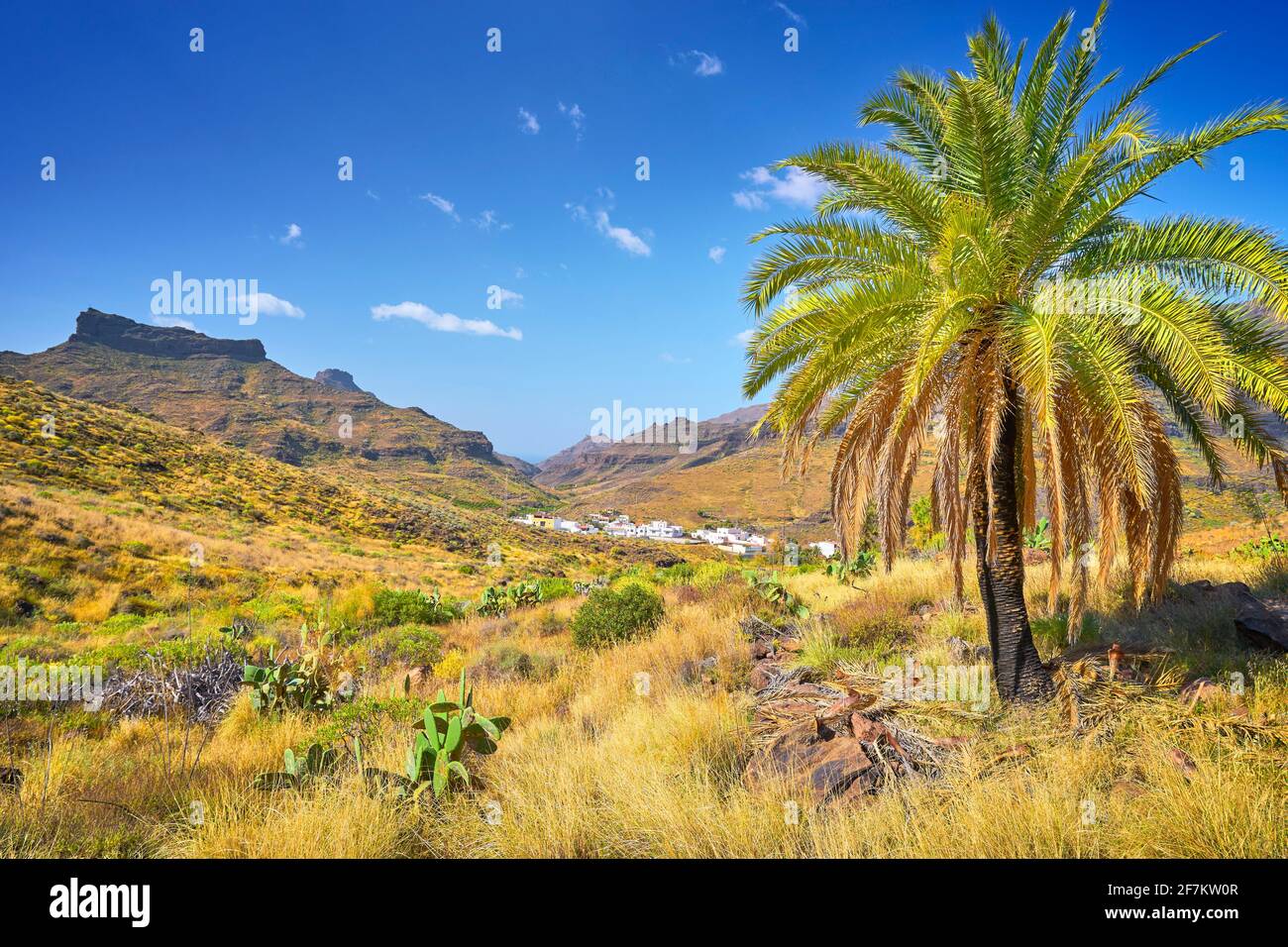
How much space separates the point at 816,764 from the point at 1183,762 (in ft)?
8.22

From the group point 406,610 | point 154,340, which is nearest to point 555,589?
point 406,610

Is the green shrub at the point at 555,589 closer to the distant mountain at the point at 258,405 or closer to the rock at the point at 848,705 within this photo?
the rock at the point at 848,705

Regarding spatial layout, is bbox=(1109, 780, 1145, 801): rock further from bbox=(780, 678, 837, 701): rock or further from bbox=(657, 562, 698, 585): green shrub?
bbox=(657, 562, 698, 585): green shrub

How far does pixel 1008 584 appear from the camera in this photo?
19.6 feet

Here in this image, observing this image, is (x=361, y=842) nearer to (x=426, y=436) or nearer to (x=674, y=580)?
(x=674, y=580)

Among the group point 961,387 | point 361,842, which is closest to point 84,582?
point 361,842

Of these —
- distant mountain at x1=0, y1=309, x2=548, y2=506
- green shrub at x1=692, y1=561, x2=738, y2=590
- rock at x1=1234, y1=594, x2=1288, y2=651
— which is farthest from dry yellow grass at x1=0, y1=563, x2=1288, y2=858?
distant mountain at x1=0, y1=309, x2=548, y2=506

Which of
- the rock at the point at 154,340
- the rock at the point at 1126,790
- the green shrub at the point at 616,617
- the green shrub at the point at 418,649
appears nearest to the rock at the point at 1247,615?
the rock at the point at 1126,790

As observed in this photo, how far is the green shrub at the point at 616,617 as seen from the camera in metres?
10.2

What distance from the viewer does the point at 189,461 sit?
36.4 m

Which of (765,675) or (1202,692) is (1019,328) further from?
(765,675)

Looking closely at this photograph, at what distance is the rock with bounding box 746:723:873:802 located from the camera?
4109mm

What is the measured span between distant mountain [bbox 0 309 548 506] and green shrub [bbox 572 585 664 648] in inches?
2988
